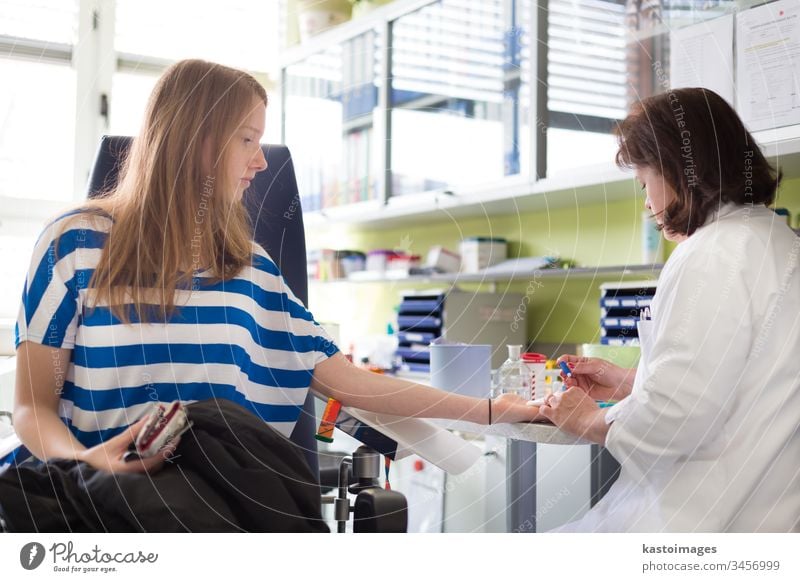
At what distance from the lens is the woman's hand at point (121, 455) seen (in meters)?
0.79

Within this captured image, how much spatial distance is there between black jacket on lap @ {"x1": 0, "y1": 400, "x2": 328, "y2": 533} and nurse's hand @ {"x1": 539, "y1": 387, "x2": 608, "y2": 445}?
0.36 metres

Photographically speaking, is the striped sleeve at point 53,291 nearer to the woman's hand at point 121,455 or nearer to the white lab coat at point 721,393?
the woman's hand at point 121,455

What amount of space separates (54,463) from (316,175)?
182 centimetres

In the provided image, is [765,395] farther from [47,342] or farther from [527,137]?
[527,137]

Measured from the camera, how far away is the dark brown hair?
1.06m

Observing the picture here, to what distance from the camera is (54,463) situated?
0.83 meters

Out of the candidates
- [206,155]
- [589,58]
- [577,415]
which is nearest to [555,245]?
[589,58]

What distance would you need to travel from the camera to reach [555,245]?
213 centimetres

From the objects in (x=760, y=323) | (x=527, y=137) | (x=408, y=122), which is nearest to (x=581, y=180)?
(x=527, y=137)

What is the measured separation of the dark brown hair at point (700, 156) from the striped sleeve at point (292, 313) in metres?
0.51

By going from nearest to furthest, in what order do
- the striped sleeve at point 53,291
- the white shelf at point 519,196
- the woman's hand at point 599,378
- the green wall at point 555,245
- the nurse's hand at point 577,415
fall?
1. the striped sleeve at point 53,291
2. the nurse's hand at point 577,415
3. the woman's hand at point 599,378
4. the white shelf at point 519,196
5. the green wall at point 555,245

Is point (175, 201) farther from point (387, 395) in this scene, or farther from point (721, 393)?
point (721, 393)

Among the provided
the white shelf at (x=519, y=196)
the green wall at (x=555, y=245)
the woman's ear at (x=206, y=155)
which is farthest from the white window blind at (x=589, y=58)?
the woman's ear at (x=206, y=155)

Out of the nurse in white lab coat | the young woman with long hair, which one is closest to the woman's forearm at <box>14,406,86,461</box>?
the young woman with long hair
